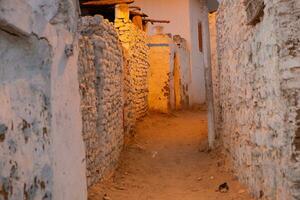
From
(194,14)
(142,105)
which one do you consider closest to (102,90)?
(142,105)

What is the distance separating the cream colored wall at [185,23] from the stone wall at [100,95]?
9.56 meters

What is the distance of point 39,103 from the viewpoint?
155cm

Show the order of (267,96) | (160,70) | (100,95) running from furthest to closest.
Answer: (160,70) → (100,95) → (267,96)

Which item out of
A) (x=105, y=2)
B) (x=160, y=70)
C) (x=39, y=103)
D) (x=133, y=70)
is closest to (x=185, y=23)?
(x=160, y=70)

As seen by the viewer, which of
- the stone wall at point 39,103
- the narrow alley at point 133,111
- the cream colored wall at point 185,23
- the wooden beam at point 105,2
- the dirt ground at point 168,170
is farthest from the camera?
the cream colored wall at point 185,23

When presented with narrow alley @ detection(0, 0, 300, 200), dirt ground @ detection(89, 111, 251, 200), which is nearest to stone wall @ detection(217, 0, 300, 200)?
narrow alley @ detection(0, 0, 300, 200)

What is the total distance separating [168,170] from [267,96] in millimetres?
3565

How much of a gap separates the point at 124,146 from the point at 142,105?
3088 mm

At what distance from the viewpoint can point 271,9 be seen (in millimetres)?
2967

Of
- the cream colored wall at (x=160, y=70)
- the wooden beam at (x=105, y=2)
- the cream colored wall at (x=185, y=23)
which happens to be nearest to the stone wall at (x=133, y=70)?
the wooden beam at (x=105, y=2)

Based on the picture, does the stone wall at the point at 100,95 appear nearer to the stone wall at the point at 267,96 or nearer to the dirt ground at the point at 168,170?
the dirt ground at the point at 168,170

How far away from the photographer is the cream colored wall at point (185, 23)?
53.4ft

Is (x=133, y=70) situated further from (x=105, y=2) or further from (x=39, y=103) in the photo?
(x=39, y=103)

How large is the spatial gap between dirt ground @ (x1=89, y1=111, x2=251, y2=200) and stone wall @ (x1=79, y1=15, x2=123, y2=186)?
0.31m
